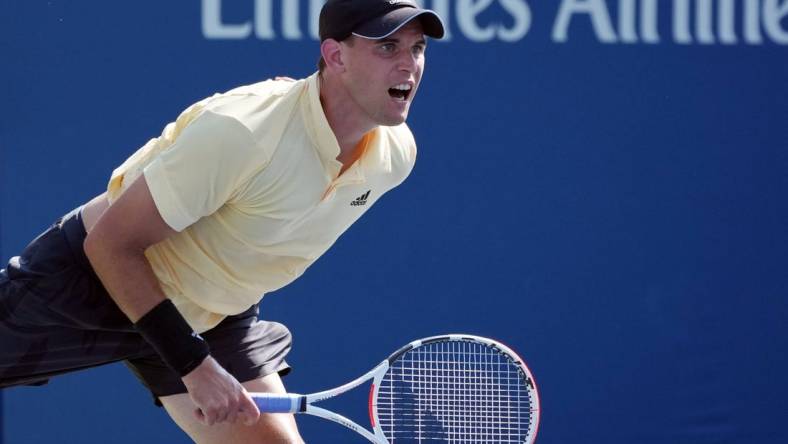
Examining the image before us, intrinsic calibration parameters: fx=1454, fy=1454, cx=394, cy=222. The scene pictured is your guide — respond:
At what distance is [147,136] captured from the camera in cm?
446

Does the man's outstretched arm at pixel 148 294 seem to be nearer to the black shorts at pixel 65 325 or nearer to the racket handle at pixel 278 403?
the racket handle at pixel 278 403

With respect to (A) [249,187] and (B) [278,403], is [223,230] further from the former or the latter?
(B) [278,403]

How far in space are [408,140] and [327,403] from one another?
1.39 m

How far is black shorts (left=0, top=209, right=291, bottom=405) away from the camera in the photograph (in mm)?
3184

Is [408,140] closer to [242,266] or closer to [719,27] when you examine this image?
[242,266]

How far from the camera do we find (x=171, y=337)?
286cm

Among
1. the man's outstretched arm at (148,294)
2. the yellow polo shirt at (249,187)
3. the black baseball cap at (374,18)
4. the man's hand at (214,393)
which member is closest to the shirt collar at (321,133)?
the yellow polo shirt at (249,187)

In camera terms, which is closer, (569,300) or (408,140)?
(408,140)

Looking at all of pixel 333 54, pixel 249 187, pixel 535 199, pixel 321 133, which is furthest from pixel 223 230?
pixel 535 199

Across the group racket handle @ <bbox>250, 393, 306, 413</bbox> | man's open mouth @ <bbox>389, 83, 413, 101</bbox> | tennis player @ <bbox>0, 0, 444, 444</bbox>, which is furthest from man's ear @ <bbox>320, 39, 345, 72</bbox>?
racket handle @ <bbox>250, 393, 306, 413</bbox>

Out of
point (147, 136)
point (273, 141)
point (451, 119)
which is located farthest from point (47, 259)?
point (451, 119)

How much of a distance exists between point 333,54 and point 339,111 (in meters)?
0.12

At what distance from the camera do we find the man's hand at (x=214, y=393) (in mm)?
2865

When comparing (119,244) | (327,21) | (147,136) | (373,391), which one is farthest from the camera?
(147,136)
